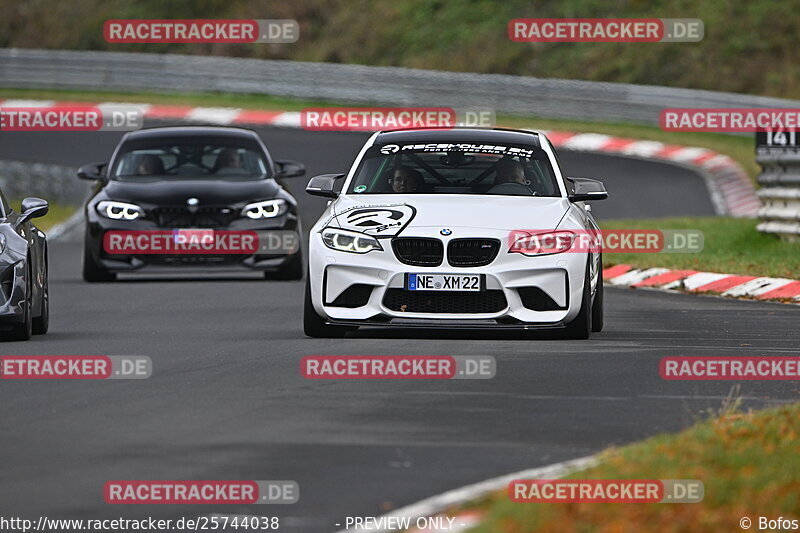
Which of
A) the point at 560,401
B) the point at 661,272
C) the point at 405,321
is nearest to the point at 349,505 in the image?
the point at 560,401

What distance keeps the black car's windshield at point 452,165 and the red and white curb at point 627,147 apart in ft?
48.5

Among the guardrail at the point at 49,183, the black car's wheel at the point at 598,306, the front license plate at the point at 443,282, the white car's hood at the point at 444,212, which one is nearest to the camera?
the front license plate at the point at 443,282

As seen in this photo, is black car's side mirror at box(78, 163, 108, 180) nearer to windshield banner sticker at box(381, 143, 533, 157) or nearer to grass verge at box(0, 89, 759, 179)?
windshield banner sticker at box(381, 143, 533, 157)

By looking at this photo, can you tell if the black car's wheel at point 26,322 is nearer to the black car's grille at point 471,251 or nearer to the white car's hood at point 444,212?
the white car's hood at point 444,212

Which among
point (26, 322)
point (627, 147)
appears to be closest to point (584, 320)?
point (26, 322)

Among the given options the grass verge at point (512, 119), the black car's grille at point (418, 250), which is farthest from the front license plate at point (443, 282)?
the grass verge at point (512, 119)

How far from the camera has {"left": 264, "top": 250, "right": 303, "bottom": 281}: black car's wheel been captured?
19.0 metres

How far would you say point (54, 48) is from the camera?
5144 cm

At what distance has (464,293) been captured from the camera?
12531mm

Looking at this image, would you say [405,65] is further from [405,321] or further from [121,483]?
[121,483]

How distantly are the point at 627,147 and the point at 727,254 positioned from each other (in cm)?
1292

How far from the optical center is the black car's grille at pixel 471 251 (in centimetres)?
1259

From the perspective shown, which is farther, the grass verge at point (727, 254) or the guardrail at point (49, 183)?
the guardrail at point (49, 183)

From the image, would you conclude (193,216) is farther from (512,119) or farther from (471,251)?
(512,119)
